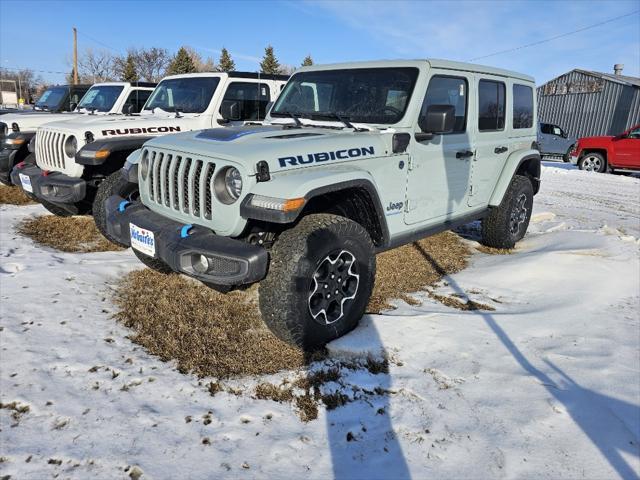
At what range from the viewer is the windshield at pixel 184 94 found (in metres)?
6.25

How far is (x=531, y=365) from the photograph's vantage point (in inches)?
117

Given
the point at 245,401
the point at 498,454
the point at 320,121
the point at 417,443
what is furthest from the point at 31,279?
the point at 498,454

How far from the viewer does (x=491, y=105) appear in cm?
462

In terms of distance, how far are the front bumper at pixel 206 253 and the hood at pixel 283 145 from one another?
1.60 feet

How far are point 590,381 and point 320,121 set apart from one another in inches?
106

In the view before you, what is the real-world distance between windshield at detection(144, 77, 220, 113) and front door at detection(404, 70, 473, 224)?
3486 millimetres

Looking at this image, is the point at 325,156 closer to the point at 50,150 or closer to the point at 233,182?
the point at 233,182

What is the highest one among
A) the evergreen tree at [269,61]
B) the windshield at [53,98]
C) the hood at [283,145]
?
the evergreen tree at [269,61]

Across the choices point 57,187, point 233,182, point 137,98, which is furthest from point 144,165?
point 137,98

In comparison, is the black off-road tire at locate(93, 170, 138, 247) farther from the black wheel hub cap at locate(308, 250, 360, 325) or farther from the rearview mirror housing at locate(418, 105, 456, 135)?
the rearview mirror housing at locate(418, 105, 456, 135)

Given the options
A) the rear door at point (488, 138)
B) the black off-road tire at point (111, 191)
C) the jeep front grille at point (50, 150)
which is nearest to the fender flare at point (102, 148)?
the black off-road tire at point (111, 191)

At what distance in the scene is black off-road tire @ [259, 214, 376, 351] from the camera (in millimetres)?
2791

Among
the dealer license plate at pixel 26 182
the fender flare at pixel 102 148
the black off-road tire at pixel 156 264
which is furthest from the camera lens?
the dealer license plate at pixel 26 182

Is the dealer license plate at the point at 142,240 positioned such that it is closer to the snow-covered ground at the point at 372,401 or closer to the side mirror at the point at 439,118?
the snow-covered ground at the point at 372,401
